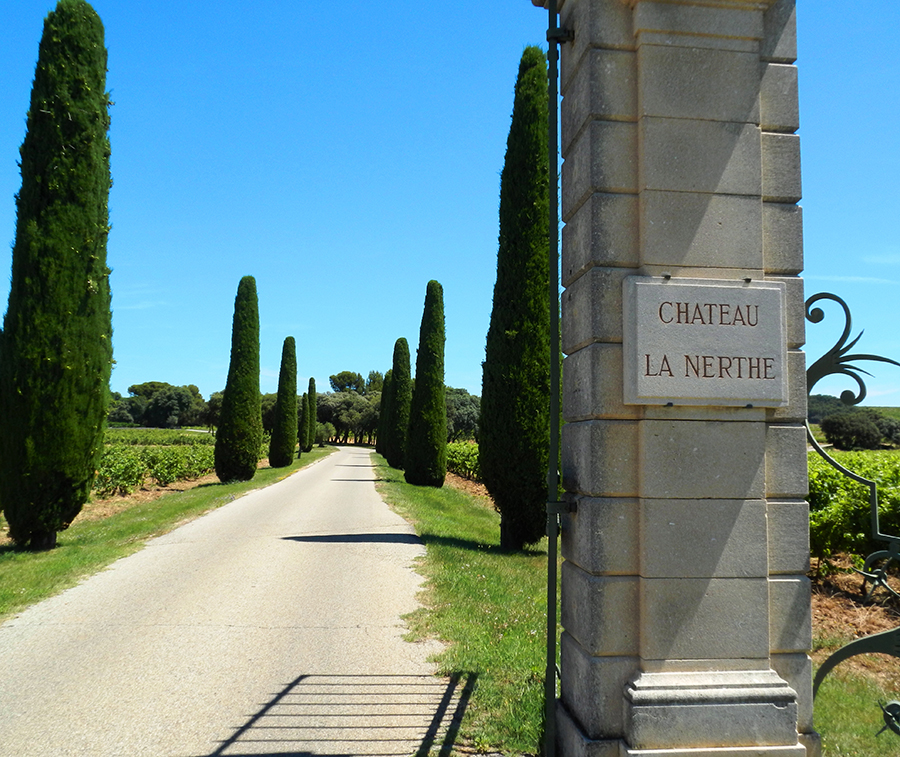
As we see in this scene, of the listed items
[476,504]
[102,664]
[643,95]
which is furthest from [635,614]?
[476,504]

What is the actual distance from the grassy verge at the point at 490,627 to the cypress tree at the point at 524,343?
1.00 metres

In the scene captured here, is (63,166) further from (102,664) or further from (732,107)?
(732,107)

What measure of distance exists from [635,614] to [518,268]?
8.57 meters

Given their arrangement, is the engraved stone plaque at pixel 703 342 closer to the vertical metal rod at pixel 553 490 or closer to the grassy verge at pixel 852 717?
the vertical metal rod at pixel 553 490

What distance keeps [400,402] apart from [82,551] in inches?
936

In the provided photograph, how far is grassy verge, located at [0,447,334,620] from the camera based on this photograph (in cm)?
739

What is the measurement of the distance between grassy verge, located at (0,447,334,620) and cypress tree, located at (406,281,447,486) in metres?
8.61

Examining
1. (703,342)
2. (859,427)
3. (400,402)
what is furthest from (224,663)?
(400,402)

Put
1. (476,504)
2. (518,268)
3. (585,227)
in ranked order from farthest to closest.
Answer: (476,504) → (518,268) → (585,227)

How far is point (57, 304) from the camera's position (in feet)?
33.0

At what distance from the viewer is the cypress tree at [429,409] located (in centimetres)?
2403

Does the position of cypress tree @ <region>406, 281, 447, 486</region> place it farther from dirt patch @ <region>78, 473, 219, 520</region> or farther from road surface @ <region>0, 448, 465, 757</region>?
road surface @ <region>0, 448, 465, 757</region>

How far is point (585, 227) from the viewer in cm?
336

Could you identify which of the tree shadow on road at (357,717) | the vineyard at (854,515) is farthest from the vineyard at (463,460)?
the tree shadow on road at (357,717)
